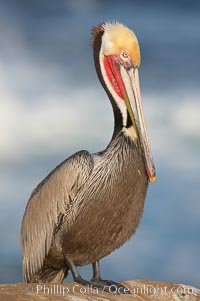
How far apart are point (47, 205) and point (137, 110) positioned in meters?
1.96

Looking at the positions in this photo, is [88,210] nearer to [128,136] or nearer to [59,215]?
→ [59,215]

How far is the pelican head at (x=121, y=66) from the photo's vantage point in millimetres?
11023

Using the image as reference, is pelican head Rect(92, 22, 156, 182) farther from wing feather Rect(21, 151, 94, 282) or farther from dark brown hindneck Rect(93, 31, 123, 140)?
wing feather Rect(21, 151, 94, 282)

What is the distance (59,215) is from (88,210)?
56 cm

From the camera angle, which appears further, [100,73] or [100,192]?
[100,73]

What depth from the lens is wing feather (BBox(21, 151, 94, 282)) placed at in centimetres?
1054

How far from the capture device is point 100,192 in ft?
34.0

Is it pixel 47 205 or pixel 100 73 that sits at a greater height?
pixel 100 73

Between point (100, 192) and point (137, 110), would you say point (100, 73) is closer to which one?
point (137, 110)

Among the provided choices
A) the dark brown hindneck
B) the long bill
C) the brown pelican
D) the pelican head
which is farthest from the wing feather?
the pelican head

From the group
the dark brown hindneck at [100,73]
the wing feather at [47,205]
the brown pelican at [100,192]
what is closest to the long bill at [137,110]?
the brown pelican at [100,192]

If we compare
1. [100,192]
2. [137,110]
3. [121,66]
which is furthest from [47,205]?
[121,66]

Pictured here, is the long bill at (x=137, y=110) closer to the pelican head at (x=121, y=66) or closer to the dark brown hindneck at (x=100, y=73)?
the pelican head at (x=121, y=66)

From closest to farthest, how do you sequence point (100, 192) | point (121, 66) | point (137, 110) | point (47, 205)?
point (100, 192)
point (47, 205)
point (137, 110)
point (121, 66)
